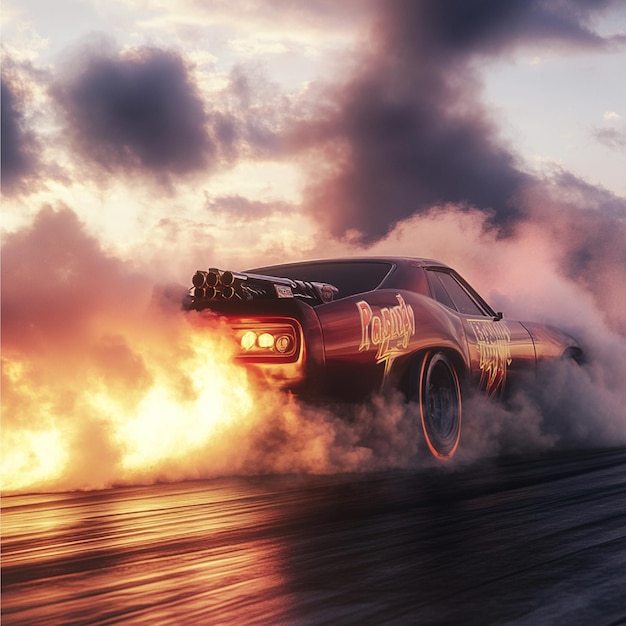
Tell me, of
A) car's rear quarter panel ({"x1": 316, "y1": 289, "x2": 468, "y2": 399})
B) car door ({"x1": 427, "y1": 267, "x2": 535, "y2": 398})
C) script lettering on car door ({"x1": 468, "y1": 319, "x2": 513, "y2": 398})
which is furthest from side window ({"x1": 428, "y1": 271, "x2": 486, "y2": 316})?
car's rear quarter panel ({"x1": 316, "y1": 289, "x2": 468, "y2": 399})

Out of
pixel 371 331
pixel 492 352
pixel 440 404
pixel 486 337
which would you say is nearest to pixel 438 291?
pixel 486 337

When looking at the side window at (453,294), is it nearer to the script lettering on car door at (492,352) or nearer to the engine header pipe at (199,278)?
the script lettering on car door at (492,352)

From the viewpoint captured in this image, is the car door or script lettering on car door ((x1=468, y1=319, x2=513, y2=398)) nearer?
the car door

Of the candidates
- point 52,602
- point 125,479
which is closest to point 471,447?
point 125,479

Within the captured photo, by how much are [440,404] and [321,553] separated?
3978mm

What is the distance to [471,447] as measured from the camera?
8.40 metres

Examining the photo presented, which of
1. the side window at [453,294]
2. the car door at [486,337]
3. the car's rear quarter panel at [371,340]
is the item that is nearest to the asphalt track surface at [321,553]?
the car's rear quarter panel at [371,340]

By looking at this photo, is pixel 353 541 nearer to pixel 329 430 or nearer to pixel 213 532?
pixel 213 532

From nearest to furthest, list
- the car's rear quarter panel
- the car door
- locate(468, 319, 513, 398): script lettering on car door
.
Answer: the car's rear quarter panel, the car door, locate(468, 319, 513, 398): script lettering on car door

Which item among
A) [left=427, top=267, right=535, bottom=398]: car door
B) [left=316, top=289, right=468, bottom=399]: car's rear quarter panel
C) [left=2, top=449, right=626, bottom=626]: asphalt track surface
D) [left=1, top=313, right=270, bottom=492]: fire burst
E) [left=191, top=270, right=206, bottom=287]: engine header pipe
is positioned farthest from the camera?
[left=427, top=267, right=535, bottom=398]: car door

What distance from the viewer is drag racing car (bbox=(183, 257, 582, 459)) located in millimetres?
6840

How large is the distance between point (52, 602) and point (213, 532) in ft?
4.61

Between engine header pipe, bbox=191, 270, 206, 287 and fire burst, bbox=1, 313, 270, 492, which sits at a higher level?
engine header pipe, bbox=191, 270, 206, 287

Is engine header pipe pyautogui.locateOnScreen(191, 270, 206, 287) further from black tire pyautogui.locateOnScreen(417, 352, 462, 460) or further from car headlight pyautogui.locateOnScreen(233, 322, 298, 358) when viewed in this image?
black tire pyautogui.locateOnScreen(417, 352, 462, 460)
